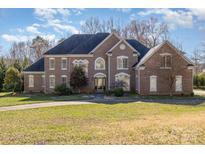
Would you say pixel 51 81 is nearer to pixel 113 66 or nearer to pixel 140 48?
pixel 113 66

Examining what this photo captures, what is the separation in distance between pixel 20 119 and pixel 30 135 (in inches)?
172

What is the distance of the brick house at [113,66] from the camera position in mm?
31219

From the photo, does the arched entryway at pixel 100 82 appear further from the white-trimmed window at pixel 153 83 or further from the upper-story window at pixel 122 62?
the white-trimmed window at pixel 153 83

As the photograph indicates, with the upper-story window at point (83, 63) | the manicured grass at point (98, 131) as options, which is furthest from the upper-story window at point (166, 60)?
the manicured grass at point (98, 131)

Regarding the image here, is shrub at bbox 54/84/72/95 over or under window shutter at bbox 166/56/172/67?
under

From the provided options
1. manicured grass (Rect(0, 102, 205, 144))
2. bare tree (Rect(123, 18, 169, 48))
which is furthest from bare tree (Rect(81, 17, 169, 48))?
manicured grass (Rect(0, 102, 205, 144))

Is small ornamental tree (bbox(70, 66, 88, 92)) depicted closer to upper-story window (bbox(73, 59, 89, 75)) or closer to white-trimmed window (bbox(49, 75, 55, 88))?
upper-story window (bbox(73, 59, 89, 75))

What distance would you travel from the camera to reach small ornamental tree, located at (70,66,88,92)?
110ft

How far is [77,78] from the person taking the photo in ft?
110

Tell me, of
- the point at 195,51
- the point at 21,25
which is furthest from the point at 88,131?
the point at 195,51

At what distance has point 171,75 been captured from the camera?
102 ft

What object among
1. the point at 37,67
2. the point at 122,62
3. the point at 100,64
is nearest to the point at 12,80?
the point at 37,67

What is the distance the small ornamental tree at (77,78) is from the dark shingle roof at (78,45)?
242cm

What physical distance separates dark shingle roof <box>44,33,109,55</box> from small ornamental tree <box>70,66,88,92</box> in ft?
7.94
